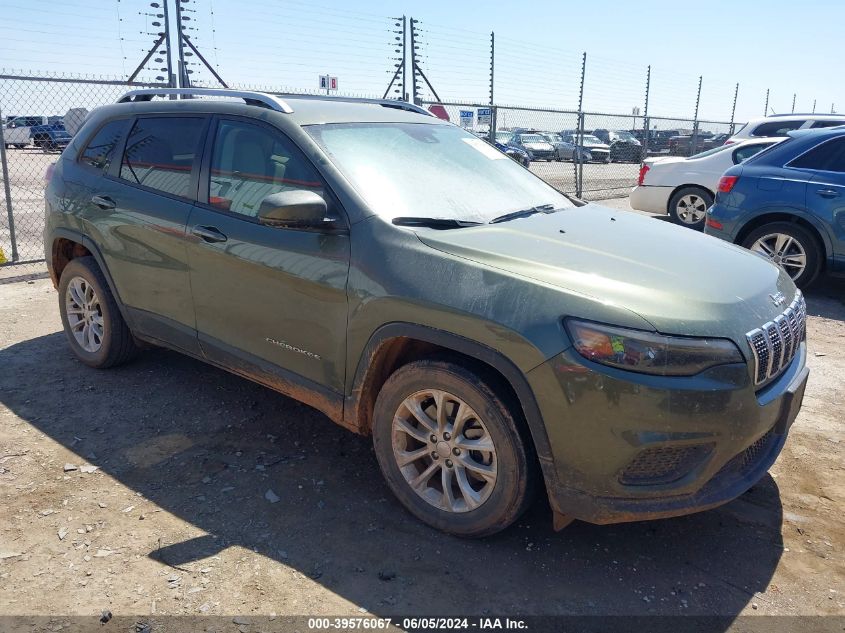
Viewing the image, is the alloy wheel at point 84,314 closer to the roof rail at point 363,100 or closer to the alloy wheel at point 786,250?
the roof rail at point 363,100

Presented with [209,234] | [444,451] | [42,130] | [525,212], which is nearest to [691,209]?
[525,212]

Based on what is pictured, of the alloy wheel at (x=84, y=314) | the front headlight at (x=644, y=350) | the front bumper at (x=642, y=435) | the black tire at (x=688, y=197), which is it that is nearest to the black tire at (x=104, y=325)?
the alloy wheel at (x=84, y=314)

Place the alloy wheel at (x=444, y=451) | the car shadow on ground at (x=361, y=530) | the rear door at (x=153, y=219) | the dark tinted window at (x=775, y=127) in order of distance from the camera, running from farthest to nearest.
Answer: the dark tinted window at (x=775, y=127) → the rear door at (x=153, y=219) → the alloy wheel at (x=444, y=451) → the car shadow on ground at (x=361, y=530)

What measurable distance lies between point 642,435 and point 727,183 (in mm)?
5583

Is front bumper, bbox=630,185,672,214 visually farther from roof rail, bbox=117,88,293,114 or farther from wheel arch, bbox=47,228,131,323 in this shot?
wheel arch, bbox=47,228,131,323

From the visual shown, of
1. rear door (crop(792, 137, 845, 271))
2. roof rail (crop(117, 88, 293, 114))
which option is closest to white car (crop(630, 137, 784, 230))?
rear door (crop(792, 137, 845, 271))

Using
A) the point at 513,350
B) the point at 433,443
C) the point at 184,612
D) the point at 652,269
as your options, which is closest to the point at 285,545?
the point at 184,612

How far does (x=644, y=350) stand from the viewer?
243 centimetres

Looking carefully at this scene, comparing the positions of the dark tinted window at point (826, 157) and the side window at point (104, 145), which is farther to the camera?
the dark tinted window at point (826, 157)

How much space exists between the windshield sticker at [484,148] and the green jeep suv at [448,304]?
0.8 inches

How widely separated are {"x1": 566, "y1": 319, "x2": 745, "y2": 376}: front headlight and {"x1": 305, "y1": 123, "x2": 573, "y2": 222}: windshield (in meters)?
1.09

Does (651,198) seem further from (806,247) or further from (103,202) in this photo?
(103,202)

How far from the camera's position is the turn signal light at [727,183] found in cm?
711

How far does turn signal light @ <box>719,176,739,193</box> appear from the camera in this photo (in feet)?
23.3
